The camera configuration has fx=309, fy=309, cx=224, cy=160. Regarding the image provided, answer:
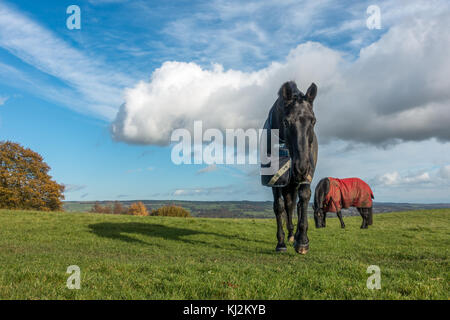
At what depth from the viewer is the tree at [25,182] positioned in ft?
133

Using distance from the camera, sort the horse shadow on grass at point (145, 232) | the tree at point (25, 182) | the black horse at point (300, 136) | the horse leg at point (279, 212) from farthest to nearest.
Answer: the tree at point (25, 182), the horse shadow on grass at point (145, 232), the horse leg at point (279, 212), the black horse at point (300, 136)

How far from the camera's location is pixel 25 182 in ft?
138

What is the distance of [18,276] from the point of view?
17.4 feet

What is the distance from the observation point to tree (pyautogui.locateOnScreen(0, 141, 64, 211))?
40500mm

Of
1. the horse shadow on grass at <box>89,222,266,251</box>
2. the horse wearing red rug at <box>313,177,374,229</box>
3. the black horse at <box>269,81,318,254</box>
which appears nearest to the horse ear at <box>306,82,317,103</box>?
the black horse at <box>269,81,318,254</box>

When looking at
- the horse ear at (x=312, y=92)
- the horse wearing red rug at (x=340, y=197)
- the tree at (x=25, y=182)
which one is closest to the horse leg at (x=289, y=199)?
the horse ear at (x=312, y=92)

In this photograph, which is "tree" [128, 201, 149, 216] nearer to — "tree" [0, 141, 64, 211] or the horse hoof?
"tree" [0, 141, 64, 211]

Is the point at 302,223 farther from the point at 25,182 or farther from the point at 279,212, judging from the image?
the point at 25,182

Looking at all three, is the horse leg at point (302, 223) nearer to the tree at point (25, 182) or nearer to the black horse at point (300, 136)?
the black horse at point (300, 136)

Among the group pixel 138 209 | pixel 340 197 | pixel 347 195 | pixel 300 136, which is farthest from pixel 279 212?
pixel 138 209

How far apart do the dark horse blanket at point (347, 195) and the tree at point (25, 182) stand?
127 ft
